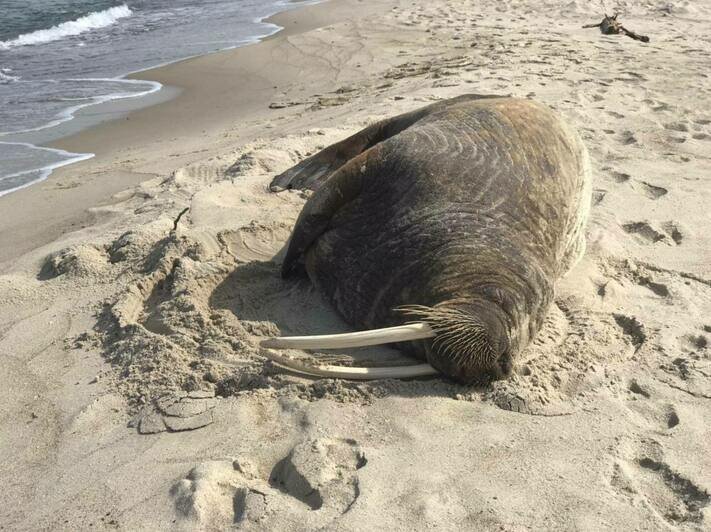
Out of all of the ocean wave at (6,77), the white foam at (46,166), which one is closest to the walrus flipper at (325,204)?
the white foam at (46,166)

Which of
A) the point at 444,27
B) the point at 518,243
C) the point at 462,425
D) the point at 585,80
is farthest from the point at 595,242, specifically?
the point at 444,27

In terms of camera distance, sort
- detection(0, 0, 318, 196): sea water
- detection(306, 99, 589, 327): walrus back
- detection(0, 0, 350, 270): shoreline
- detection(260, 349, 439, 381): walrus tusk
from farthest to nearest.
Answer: detection(0, 0, 318, 196): sea water
detection(0, 0, 350, 270): shoreline
detection(306, 99, 589, 327): walrus back
detection(260, 349, 439, 381): walrus tusk

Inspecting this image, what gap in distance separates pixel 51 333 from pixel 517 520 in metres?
2.88

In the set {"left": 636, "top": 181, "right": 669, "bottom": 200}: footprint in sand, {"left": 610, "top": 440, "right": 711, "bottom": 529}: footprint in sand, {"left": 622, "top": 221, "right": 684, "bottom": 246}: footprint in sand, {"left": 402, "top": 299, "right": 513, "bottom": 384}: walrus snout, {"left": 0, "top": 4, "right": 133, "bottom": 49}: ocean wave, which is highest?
{"left": 402, "top": 299, "right": 513, "bottom": 384}: walrus snout

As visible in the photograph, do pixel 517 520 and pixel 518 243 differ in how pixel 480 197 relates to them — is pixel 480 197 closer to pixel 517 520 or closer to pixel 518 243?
pixel 518 243

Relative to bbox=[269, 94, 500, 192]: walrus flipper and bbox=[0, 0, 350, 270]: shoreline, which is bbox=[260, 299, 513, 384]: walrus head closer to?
bbox=[269, 94, 500, 192]: walrus flipper

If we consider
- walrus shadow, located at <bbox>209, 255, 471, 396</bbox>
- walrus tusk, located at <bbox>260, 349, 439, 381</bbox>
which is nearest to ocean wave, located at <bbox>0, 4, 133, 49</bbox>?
walrus shadow, located at <bbox>209, 255, 471, 396</bbox>

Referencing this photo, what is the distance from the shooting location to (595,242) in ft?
16.5

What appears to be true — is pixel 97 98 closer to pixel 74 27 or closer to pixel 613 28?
pixel 74 27

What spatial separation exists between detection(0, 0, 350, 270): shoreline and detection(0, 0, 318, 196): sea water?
0.30m

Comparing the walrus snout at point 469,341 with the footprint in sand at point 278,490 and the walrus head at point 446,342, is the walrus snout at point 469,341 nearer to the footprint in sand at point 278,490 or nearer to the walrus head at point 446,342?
the walrus head at point 446,342

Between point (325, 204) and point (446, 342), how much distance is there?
4.51 ft

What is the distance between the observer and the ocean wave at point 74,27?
15.4 meters

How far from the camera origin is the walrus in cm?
340
